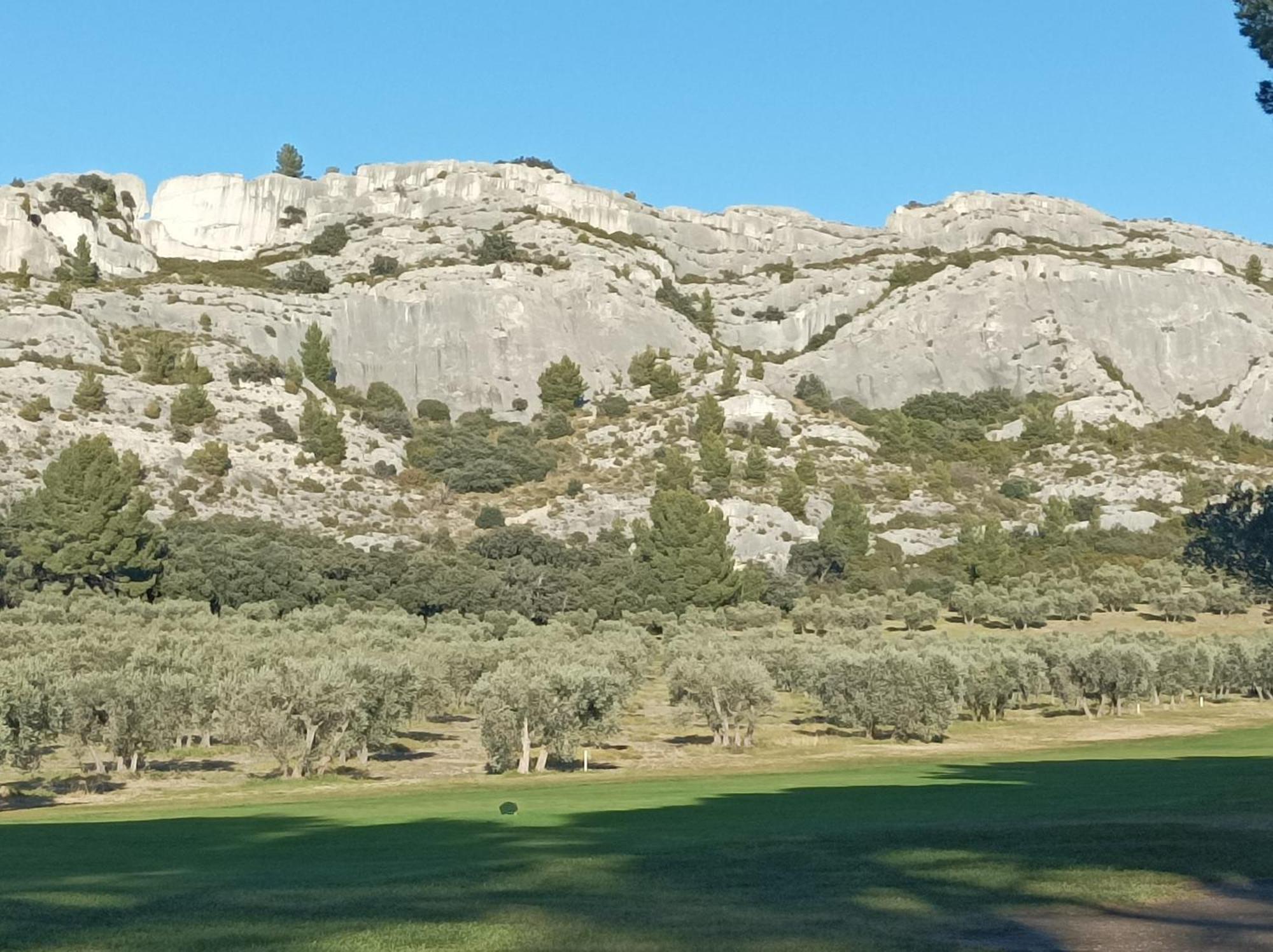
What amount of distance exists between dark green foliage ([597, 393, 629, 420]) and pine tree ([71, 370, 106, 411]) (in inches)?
2071

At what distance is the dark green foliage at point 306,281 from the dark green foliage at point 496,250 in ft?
63.2

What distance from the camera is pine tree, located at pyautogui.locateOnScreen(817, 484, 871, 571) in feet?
394

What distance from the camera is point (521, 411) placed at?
158125 mm

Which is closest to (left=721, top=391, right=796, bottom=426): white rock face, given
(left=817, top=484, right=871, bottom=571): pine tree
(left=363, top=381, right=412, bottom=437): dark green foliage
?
(left=817, top=484, right=871, bottom=571): pine tree

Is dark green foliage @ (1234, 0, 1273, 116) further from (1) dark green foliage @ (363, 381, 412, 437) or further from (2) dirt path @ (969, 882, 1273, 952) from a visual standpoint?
(1) dark green foliage @ (363, 381, 412, 437)

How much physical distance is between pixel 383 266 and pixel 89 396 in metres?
53.4

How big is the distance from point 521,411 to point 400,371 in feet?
49.4

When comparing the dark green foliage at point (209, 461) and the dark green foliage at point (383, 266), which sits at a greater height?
the dark green foliage at point (383, 266)

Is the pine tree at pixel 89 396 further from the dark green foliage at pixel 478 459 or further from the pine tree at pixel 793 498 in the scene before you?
the pine tree at pixel 793 498

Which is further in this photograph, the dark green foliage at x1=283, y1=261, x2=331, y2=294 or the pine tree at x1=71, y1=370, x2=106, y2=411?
the dark green foliage at x1=283, y1=261, x2=331, y2=294

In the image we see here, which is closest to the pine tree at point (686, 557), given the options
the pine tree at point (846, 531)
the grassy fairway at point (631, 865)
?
the pine tree at point (846, 531)

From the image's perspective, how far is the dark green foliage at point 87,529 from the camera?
9906 centimetres

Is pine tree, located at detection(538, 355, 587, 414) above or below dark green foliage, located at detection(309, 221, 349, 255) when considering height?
Answer: below

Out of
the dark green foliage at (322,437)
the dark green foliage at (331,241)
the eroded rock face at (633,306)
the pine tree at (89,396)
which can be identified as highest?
Answer: the dark green foliage at (331,241)
